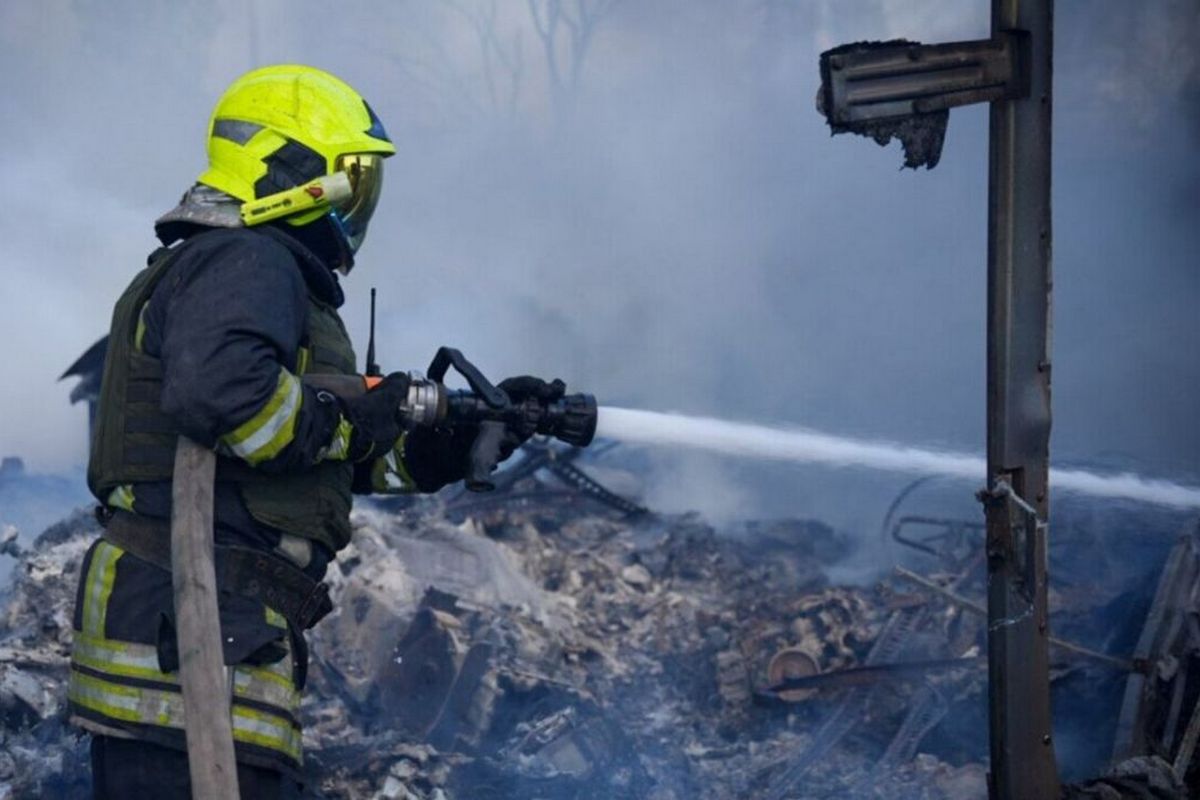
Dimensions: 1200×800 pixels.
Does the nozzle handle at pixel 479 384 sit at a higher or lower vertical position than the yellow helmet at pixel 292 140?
lower

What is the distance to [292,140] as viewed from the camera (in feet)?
9.79

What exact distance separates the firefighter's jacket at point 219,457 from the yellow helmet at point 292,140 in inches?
6.0

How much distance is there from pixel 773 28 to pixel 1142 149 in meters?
2.63

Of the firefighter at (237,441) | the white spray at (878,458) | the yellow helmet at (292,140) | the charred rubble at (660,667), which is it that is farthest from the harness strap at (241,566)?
the charred rubble at (660,667)

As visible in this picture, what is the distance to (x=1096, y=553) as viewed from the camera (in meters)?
6.70

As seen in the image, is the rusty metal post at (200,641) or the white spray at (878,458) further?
the white spray at (878,458)

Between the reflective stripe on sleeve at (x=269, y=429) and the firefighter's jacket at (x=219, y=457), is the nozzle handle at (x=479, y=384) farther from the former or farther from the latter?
the reflective stripe on sleeve at (x=269, y=429)

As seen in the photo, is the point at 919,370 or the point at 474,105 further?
the point at 919,370

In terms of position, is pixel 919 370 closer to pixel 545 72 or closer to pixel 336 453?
pixel 545 72

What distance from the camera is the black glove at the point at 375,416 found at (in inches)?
113

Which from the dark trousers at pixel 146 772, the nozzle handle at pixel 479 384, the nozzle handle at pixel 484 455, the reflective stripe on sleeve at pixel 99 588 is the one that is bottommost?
the dark trousers at pixel 146 772

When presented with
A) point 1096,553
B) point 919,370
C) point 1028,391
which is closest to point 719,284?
point 919,370

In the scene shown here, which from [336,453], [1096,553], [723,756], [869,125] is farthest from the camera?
[1096,553]

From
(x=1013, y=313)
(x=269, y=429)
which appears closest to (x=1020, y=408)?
(x=1013, y=313)
